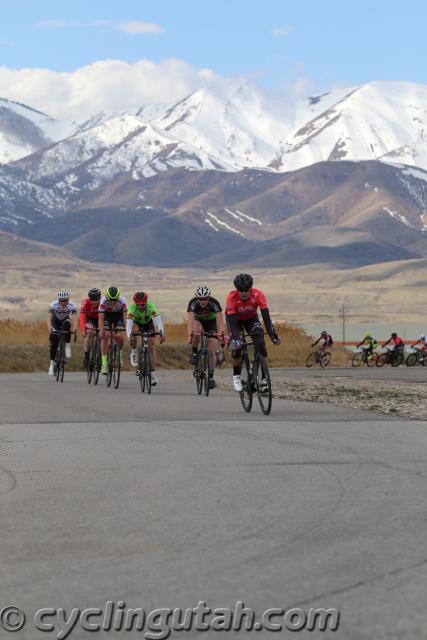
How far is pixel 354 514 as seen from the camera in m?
8.32

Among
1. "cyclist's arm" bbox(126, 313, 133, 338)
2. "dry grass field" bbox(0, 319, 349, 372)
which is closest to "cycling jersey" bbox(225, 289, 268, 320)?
"cyclist's arm" bbox(126, 313, 133, 338)

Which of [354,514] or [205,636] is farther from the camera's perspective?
[354,514]

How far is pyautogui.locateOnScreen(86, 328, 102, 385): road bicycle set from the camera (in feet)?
85.8

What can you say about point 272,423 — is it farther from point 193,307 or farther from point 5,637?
point 5,637

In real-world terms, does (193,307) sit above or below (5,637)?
above

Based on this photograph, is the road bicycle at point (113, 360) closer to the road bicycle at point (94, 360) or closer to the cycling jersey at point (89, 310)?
the road bicycle at point (94, 360)

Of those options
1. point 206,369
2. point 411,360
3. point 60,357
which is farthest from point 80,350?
point 206,369

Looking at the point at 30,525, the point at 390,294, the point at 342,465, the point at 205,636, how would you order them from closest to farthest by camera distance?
1. the point at 205,636
2. the point at 30,525
3. the point at 342,465
4. the point at 390,294

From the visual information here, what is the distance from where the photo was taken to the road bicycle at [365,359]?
45.0 meters

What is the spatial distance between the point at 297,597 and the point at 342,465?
5172mm

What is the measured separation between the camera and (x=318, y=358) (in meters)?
43.4

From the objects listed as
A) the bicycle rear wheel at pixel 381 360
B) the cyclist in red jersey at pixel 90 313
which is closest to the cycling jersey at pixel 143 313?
the cyclist in red jersey at pixel 90 313

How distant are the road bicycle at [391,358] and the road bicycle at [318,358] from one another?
269 centimetres

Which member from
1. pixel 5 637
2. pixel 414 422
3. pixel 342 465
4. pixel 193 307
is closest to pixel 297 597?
pixel 5 637
